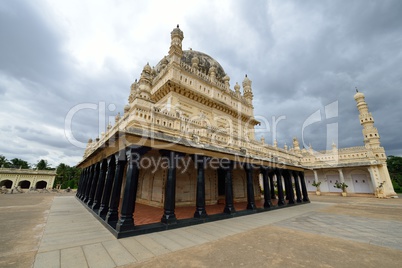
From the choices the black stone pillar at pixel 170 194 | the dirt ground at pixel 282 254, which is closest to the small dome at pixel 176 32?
the black stone pillar at pixel 170 194

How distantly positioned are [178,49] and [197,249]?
1411 centimetres

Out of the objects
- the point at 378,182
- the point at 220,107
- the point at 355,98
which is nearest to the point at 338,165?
the point at 378,182

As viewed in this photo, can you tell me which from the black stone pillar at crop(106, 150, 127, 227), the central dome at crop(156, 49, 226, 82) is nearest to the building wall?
the central dome at crop(156, 49, 226, 82)

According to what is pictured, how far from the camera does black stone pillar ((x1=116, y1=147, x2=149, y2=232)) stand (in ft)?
15.5

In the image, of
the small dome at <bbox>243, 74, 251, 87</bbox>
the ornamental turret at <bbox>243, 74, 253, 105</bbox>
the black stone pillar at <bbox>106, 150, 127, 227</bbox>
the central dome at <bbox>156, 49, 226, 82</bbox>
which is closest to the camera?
the black stone pillar at <bbox>106, 150, 127, 227</bbox>

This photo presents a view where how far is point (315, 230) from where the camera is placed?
18.3 ft

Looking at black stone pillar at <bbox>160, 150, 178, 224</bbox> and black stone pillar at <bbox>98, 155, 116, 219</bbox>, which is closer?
black stone pillar at <bbox>160, 150, 178, 224</bbox>

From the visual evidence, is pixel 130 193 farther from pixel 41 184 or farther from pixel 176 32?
pixel 41 184

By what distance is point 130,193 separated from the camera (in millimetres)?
5016

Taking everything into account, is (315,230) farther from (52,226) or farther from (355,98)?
(355,98)

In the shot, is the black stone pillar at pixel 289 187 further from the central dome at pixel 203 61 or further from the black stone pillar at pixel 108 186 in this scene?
the central dome at pixel 203 61

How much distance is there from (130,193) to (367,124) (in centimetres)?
3138

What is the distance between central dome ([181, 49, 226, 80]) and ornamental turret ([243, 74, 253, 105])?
10.4 ft

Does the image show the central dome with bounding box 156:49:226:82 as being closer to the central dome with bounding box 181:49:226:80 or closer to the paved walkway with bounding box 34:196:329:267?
the central dome with bounding box 181:49:226:80
